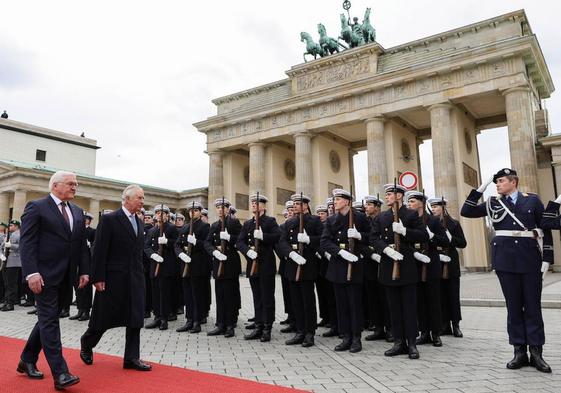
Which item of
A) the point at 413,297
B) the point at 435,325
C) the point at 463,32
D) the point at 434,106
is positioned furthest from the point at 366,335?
the point at 463,32

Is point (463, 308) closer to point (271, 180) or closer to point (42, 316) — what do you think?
point (42, 316)

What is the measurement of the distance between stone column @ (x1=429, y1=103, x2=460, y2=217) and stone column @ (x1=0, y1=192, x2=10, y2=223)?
3141cm

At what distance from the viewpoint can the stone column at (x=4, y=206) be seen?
33938 millimetres

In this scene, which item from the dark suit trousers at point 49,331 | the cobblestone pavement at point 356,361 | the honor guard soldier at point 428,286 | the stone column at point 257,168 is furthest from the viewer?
→ the stone column at point 257,168

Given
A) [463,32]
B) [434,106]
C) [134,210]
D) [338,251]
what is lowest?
[338,251]

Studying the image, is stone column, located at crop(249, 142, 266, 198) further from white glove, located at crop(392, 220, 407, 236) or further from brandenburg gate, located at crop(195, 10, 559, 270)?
white glove, located at crop(392, 220, 407, 236)

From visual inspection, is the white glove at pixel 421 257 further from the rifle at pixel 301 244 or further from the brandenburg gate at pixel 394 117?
the brandenburg gate at pixel 394 117

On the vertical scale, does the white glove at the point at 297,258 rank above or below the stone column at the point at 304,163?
below

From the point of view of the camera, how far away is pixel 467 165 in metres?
25.5

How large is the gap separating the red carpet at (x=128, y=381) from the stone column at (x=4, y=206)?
34098 mm

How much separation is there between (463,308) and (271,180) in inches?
878

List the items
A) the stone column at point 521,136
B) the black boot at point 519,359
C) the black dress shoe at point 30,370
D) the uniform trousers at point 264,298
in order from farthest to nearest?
1. the stone column at point 521,136
2. the uniform trousers at point 264,298
3. the black boot at point 519,359
4. the black dress shoe at point 30,370

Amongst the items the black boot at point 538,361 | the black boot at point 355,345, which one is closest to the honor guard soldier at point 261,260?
the black boot at point 355,345

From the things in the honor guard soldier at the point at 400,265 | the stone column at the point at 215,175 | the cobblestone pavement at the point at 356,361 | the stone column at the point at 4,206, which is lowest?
the cobblestone pavement at the point at 356,361
